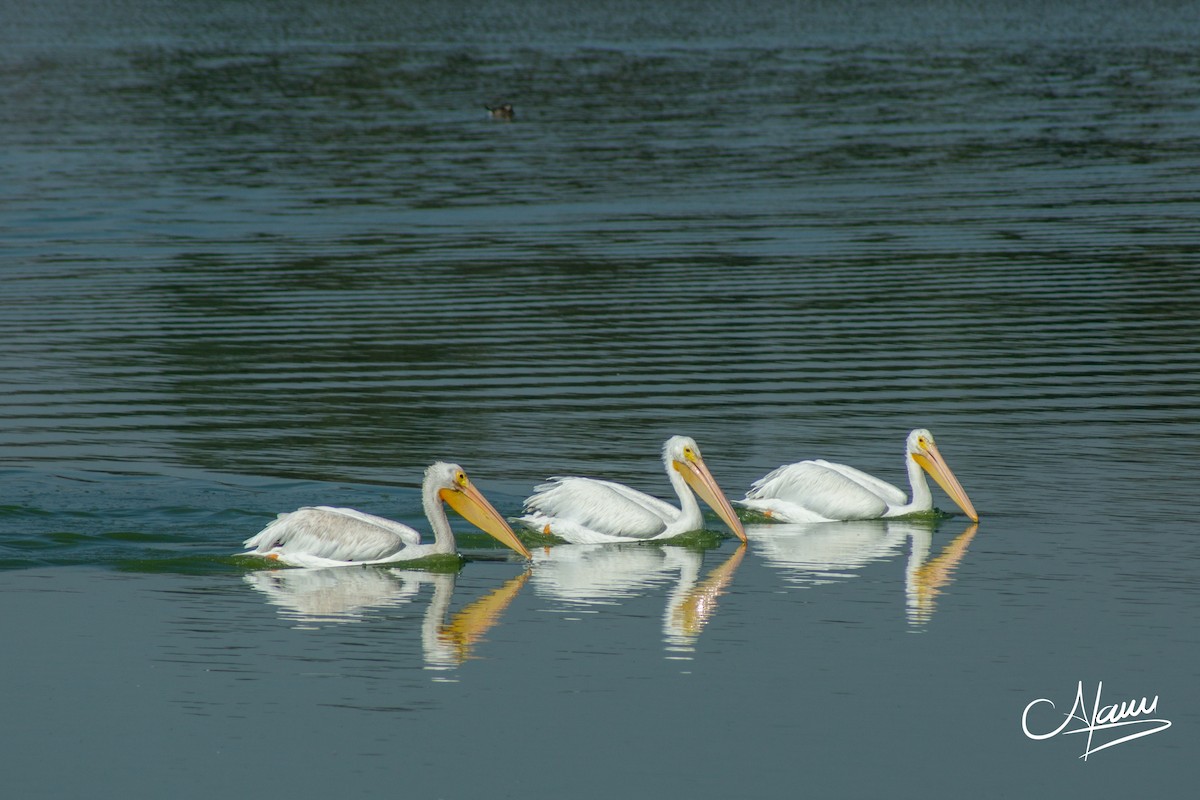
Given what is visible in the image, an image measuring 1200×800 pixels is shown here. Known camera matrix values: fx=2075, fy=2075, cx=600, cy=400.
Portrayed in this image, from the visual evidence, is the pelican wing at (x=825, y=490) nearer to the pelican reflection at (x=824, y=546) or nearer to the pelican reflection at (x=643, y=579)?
the pelican reflection at (x=824, y=546)

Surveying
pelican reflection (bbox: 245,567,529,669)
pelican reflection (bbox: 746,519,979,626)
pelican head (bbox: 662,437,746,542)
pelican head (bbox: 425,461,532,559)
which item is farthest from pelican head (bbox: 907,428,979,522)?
pelican reflection (bbox: 245,567,529,669)

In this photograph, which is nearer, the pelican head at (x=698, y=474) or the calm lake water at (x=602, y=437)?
the calm lake water at (x=602, y=437)

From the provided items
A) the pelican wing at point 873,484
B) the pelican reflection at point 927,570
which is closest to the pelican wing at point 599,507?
the pelican wing at point 873,484

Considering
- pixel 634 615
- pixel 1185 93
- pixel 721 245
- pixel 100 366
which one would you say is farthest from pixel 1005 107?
pixel 634 615

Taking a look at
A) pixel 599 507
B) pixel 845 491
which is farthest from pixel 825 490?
pixel 599 507

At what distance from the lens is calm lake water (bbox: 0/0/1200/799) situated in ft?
26.1

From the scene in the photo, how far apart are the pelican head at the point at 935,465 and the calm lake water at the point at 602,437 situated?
25cm

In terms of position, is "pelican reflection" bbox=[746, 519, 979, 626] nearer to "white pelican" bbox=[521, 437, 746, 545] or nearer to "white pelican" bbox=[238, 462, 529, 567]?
"white pelican" bbox=[521, 437, 746, 545]

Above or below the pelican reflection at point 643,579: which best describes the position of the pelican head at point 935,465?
above

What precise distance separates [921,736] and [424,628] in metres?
2.65

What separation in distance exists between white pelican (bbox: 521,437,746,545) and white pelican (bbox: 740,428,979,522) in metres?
0.35

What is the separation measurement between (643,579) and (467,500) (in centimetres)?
106

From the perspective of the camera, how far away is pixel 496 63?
5466 centimetres
